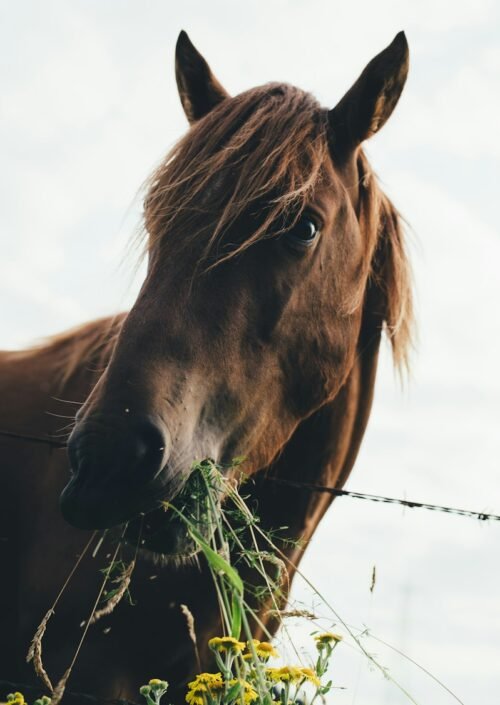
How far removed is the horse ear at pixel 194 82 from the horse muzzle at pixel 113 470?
Result: 6.67ft

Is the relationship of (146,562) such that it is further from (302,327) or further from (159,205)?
(159,205)

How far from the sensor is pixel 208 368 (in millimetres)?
2791

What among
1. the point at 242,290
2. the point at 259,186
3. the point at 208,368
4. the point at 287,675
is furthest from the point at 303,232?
the point at 287,675

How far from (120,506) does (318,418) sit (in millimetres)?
1413

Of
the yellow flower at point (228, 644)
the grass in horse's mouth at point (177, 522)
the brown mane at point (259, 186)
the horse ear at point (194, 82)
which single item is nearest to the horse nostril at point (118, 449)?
the grass in horse's mouth at point (177, 522)

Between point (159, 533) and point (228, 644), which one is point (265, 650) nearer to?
point (228, 644)

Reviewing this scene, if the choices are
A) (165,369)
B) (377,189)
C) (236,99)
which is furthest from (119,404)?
(377,189)

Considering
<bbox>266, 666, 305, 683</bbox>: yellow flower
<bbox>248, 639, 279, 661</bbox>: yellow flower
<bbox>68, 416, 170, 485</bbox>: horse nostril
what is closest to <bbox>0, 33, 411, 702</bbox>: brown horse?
<bbox>68, 416, 170, 485</bbox>: horse nostril

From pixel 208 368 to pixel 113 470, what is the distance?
57cm

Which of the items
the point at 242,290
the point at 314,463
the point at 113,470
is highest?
the point at 242,290

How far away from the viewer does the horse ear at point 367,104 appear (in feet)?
11.7

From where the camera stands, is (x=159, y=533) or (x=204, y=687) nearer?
(x=204, y=687)

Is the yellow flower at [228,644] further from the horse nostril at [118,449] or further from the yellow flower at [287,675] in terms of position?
the horse nostril at [118,449]

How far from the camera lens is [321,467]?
364 centimetres
